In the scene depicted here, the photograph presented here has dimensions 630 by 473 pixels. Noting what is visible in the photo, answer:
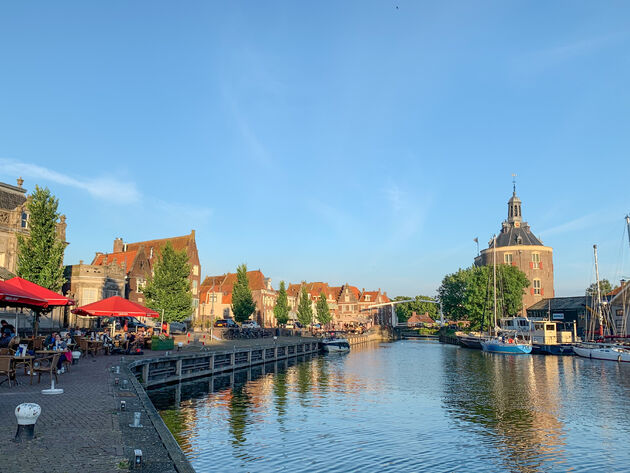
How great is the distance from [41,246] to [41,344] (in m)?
13.4

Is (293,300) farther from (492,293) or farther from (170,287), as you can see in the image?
(170,287)

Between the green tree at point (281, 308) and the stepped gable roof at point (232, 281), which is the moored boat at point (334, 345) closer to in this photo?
the green tree at point (281, 308)

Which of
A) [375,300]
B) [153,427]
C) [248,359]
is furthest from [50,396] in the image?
[375,300]

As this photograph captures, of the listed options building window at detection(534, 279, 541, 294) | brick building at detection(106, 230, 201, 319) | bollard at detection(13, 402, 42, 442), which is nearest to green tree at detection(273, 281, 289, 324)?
brick building at detection(106, 230, 201, 319)

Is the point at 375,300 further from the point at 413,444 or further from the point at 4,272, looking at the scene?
the point at 413,444

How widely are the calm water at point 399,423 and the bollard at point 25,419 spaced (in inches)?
238

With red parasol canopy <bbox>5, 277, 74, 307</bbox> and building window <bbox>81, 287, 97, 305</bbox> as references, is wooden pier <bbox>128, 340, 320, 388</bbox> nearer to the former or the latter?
red parasol canopy <bbox>5, 277, 74, 307</bbox>

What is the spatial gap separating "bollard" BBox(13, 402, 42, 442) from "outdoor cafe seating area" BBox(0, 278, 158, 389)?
316 inches

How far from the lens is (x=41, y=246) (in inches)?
1415

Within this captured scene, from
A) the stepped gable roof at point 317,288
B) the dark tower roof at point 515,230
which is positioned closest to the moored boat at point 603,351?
the dark tower roof at point 515,230

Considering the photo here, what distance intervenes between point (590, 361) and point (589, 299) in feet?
105

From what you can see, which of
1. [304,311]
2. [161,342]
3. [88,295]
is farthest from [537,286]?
[161,342]

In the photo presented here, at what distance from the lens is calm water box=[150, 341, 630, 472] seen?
17.2 meters

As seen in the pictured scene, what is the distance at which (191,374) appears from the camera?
1415 inches
